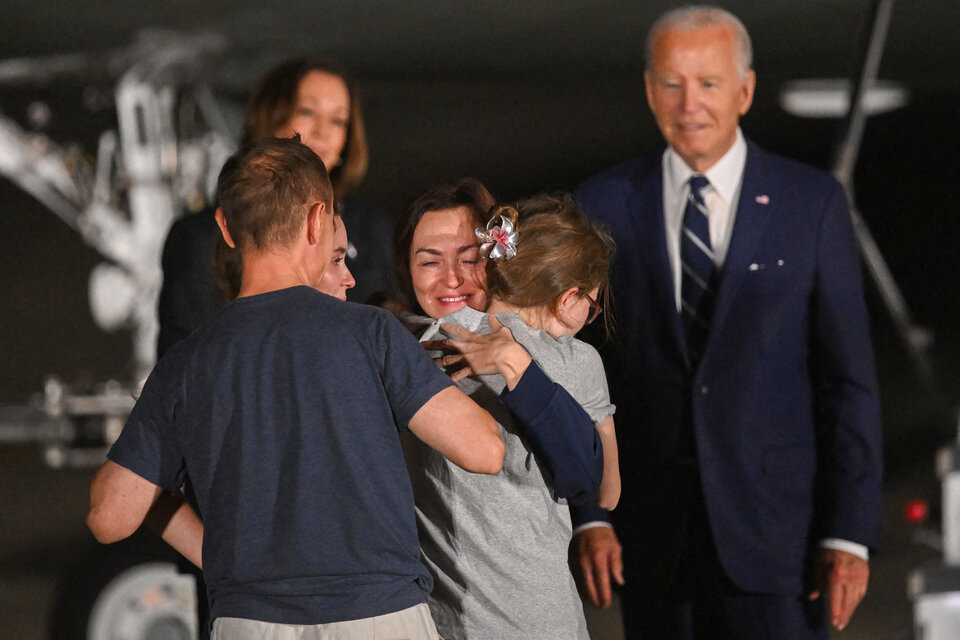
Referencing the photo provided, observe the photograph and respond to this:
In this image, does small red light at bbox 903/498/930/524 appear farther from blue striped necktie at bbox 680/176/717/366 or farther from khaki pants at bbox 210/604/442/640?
khaki pants at bbox 210/604/442/640

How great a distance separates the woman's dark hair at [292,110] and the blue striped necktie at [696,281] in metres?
0.72

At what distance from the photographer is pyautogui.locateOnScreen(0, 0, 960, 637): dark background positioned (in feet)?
11.2

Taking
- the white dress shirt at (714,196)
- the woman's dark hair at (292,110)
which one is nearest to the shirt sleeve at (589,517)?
the white dress shirt at (714,196)

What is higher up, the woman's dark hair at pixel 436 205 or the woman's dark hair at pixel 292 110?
the woman's dark hair at pixel 292 110

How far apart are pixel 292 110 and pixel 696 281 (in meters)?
0.91

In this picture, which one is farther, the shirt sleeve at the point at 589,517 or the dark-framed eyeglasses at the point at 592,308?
the shirt sleeve at the point at 589,517

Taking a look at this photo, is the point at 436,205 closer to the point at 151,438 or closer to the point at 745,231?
the point at 151,438

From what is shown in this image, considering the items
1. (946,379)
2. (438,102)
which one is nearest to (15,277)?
(438,102)

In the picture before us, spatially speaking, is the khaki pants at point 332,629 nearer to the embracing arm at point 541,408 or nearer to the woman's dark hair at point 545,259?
the embracing arm at point 541,408

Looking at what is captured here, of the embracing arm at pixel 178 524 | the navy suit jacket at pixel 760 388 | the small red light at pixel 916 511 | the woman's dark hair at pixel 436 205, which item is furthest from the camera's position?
the small red light at pixel 916 511

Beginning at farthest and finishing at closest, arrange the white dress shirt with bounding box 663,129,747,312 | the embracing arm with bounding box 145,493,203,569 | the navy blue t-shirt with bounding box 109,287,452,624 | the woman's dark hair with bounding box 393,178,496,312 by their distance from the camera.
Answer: the white dress shirt with bounding box 663,129,747,312 < the woman's dark hair with bounding box 393,178,496,312 < the embracing arm with bounding box 145,493,203,569 < the navy blue t-shirt with bounding box 109,287,452,624

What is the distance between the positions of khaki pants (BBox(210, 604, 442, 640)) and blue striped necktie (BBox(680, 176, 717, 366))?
102 centimetres

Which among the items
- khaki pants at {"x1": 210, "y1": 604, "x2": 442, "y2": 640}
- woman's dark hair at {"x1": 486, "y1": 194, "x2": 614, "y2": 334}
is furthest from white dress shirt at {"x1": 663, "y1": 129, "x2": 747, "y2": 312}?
khaki pants at {"x1": 210, "y1": 604, "x2": 442, "y2": 640}

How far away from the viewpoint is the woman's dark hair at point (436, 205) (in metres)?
1.68
